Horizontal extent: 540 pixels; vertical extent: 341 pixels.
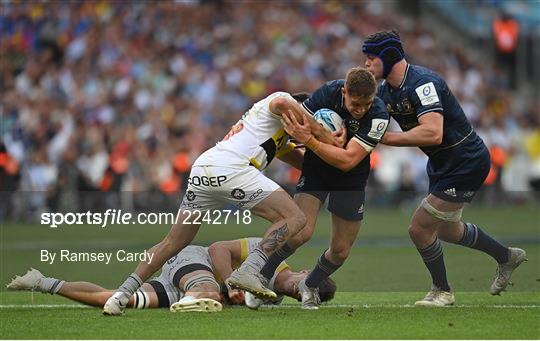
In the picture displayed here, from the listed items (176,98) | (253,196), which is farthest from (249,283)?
(176,98)

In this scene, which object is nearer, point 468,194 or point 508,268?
point 468,194

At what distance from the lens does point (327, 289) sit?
35.4 ft

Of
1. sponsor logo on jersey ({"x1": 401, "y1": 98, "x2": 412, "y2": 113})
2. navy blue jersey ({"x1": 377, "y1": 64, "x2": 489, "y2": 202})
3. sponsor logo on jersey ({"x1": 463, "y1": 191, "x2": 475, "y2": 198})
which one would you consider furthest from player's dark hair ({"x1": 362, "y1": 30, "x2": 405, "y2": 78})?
sponsor logo on jersey ({"x1": 463, "y1": 191, "x2": 475, "y2": 198})

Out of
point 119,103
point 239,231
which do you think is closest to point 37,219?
point 119,103

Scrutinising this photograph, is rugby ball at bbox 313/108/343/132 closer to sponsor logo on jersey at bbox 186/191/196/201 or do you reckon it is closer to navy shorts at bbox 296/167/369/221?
navy shorts at bbox 296/167/369/221

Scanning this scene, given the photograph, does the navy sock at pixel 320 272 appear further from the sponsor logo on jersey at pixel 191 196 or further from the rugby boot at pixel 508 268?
the rugby boot at pixel 508 268

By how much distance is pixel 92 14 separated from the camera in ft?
90.5

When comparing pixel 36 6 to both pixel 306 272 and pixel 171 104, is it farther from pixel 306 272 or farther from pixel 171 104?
pixel 306 272

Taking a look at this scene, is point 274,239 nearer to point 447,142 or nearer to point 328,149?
point 328,149

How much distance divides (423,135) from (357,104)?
85cm

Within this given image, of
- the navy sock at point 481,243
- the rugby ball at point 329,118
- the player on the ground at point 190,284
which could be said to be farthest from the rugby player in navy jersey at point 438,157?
the player on the ground at point 190,284

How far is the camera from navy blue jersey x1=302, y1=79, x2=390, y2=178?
10023 mm

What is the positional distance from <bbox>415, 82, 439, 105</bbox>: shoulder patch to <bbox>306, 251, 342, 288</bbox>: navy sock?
166 centimetres

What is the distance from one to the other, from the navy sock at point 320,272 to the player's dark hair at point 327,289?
4.5 inches
